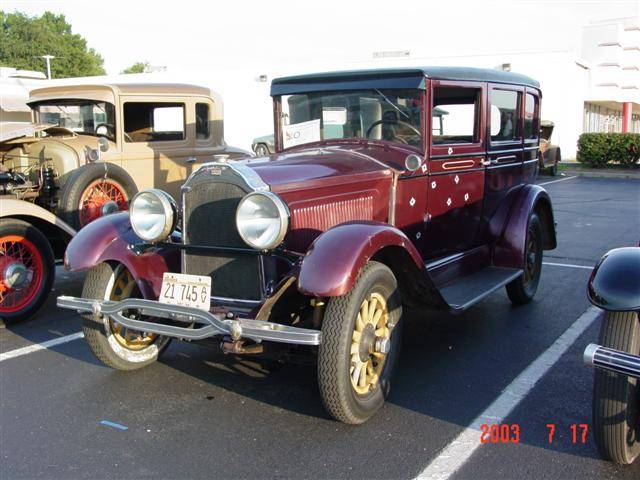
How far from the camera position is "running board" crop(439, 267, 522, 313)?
167 inches

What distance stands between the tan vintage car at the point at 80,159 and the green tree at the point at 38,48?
181 feet

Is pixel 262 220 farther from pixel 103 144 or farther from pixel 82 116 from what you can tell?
pixel 82 116

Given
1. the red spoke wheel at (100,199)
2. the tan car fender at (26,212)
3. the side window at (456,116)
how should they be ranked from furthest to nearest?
the red spoke wheel at (100,199), the tan car fender at (26,212), the side window at (456,116)

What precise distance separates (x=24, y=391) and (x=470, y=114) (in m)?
3.83

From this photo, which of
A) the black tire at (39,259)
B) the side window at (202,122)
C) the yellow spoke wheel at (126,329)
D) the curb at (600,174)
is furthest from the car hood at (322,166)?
the curb at (600,174)

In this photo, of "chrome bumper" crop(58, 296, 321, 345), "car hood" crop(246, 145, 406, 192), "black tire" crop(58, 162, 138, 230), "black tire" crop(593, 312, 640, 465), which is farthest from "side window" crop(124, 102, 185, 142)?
"black tire" crop(593, 312, 640, 465)

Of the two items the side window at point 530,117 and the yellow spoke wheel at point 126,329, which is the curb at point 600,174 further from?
the yellow spoke wheel at point 126,329

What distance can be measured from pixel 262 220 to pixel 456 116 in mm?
2447

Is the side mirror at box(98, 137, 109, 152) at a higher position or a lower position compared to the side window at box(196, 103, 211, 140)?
lower

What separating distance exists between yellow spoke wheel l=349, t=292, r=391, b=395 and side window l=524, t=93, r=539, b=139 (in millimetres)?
3152

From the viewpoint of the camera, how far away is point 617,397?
2.72 m

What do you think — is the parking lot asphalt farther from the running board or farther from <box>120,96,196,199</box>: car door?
<box>120,96,196,199</box>: car door

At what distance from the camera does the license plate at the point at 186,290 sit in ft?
11.2

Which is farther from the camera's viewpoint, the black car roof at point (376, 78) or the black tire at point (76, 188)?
the black tire at point (76, 188)
